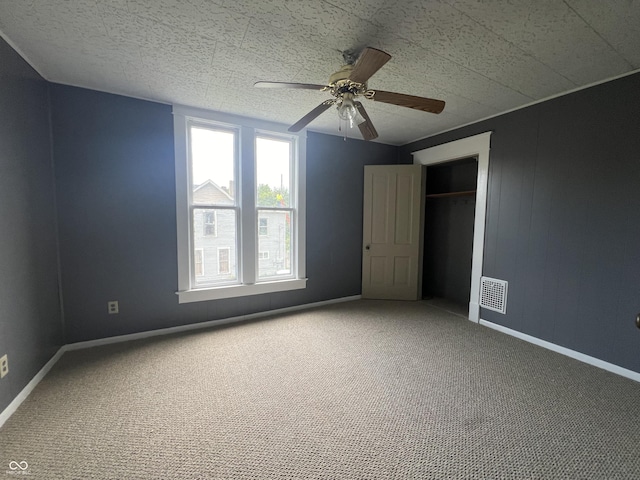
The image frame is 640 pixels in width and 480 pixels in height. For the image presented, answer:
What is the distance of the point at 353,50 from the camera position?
5.92ft

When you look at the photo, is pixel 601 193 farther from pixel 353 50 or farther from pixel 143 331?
pixel 143 331

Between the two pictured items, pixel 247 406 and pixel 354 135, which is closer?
pixel 247 406

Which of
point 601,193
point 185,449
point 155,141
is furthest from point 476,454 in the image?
point 155,141

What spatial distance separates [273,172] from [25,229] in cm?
228

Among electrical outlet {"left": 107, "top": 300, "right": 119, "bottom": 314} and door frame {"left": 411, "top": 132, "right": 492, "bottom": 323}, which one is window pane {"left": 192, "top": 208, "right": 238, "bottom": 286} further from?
Result: door frame {"left": 411, "top": 132, "right": 492, "bottom": 323}

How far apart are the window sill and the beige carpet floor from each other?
0.47 metres

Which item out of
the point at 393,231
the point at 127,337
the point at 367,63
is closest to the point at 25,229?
the point at 127,337

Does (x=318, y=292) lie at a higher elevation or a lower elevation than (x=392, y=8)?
lower

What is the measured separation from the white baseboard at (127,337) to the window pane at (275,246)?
0.50 m

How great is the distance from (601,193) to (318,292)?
3066 millimetres

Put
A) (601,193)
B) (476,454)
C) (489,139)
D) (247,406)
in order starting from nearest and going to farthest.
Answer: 1. (476,454)
2. (247,406)
3. (601,193)
4. (489,139)

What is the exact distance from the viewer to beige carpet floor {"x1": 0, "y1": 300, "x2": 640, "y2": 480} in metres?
1.34

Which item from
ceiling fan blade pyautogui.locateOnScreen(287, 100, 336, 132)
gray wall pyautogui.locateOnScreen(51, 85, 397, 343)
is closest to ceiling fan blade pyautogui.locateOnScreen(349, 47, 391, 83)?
ceiling fan blade pyautogui.locateOnScreen(287, 100, 336, 132)

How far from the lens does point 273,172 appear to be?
344 centimetres
